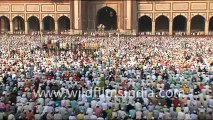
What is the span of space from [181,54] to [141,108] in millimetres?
13995

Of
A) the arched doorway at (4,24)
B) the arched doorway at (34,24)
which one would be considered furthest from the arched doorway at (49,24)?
the arched doorway at (4,24)

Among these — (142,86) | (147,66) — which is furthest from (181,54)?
(142,86)

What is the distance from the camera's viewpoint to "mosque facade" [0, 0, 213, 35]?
45.2 meters

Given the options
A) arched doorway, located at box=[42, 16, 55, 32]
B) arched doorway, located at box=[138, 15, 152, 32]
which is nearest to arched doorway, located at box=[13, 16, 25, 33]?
arched doorway, located at box=[42, 16, 55, 32]

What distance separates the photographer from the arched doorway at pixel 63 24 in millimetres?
49825

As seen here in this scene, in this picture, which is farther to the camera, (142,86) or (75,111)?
(142,86)

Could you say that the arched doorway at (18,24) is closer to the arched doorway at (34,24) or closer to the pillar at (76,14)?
the arched doorway at (34,24)

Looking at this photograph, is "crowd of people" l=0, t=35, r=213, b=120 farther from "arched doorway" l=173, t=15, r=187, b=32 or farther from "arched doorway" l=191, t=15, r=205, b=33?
"arched doorway" l=173, t=15, r=187, b=32

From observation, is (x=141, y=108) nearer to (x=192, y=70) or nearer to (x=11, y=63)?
(x=192, y=70)

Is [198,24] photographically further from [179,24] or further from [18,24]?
[18,24]

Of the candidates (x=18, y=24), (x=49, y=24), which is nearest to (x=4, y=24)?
(x=18, y=24)

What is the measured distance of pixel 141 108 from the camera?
1184cm

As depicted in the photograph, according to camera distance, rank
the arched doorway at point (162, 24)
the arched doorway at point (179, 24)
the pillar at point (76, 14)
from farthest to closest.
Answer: the arched doorway at point (179, 24) → the arched doorway at point (162, 24) → the pillar at point (76, 14)

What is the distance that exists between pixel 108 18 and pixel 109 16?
0.38 meters
